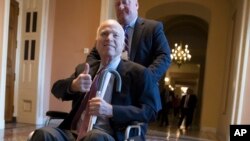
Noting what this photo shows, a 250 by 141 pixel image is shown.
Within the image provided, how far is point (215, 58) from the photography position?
24.7ft

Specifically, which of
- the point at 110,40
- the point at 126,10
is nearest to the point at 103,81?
the point at 110,40

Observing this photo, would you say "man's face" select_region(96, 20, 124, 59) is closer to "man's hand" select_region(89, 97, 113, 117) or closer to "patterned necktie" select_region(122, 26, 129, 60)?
"patterned necktie" select_region(122, 26, 129, 60)

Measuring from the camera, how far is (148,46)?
6.33 ft

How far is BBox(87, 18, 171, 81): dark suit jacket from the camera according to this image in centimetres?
190

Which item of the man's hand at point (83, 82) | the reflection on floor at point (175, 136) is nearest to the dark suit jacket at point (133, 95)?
the man's hand at point (83, 82)

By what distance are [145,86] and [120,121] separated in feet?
0.76

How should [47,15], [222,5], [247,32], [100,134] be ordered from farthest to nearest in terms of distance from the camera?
[222,5] → [47,15] → [247,32] → [100,134]

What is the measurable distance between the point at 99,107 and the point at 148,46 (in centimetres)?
64

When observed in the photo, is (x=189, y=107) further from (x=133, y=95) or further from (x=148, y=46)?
(x=133, y=95)

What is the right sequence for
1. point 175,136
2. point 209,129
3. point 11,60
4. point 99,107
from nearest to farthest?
point 99,107 → point 11,60 → point 175,136 → point 209,129

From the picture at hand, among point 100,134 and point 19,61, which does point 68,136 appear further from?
point 19,61

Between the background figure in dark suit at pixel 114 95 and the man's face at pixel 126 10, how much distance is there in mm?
253

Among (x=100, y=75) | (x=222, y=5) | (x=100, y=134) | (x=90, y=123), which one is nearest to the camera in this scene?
(x=100, y=134)

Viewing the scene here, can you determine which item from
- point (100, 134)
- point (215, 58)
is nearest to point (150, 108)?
point (100, 134)
